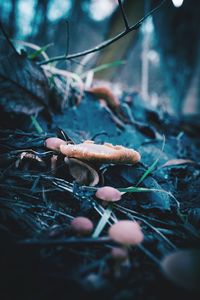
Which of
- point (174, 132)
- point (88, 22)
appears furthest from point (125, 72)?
point (174, 132)

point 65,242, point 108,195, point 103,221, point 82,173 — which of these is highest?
point 82,173

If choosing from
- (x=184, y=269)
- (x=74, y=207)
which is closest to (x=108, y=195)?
(x=74, y=207)

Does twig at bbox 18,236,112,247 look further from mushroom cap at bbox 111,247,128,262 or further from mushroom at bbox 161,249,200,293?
mushroom at bbox 161,249,200,293

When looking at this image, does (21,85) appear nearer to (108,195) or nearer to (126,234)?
(108,195)

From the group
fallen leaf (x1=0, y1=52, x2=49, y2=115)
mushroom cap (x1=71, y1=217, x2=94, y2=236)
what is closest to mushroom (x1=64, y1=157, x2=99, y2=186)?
mushroom cap (x1=71, y1=217, x2=94, y2=236)

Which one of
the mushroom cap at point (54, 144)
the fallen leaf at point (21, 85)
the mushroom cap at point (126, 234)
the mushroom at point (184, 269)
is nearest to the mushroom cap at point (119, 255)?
the mushroom cap at point (126, 234)

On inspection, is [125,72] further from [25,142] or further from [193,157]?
[25,142]

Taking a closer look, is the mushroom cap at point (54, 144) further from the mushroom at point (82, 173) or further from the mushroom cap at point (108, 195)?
the mushroom cap at point (108, 195)
